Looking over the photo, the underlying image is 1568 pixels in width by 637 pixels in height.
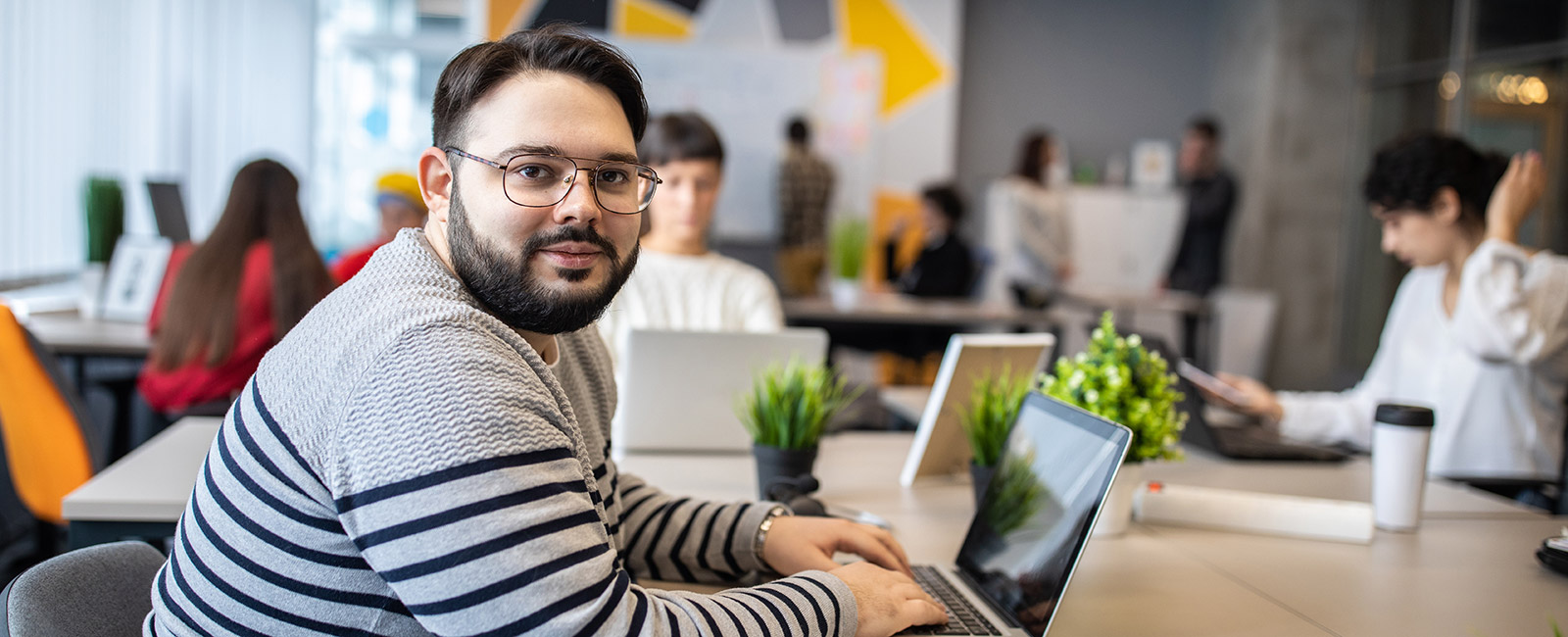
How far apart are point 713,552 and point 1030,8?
7960 millimetres

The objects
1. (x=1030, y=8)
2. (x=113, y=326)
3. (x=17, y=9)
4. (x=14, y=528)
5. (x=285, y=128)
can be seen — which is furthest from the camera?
(x=1030, y=8)

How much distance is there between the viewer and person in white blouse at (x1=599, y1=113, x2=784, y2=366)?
2590mm

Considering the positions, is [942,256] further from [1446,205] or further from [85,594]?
[85,594]

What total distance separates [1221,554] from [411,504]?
1180mm

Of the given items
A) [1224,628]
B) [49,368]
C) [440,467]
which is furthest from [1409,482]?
[49,368]

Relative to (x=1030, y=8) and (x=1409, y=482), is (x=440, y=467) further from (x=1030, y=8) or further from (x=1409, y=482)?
(x=1030, y=8)

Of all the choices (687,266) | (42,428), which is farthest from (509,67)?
(42,428)

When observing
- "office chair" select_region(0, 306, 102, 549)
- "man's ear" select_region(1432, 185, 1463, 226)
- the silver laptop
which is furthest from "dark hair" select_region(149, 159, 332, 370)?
"man's ear" select_region(1432, 185, 1463, 226)

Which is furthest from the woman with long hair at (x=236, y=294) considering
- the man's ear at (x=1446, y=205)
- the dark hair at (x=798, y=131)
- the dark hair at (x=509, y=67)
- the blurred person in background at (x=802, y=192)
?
the dark hair at (x=798, y=131)

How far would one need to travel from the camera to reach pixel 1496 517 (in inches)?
74.4

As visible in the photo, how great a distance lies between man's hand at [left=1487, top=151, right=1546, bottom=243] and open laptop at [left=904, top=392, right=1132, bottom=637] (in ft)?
4.99

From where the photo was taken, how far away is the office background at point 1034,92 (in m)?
6.07

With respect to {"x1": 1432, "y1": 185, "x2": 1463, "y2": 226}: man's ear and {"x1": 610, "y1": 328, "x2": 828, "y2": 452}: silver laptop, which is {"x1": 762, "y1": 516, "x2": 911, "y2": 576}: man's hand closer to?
{"x1": 610, "y1": 328, "x2": 828, "y2": 452}: silver laptop

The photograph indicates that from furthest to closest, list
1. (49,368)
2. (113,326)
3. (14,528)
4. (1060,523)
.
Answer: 1. (113,326)
2. (14,528)
3. (49,368)
4. (1060,523)
